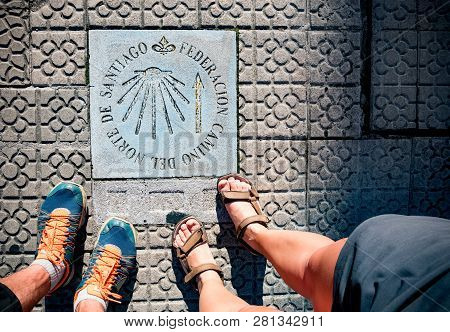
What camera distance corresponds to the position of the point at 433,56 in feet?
4.97

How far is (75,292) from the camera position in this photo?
147 centimetres

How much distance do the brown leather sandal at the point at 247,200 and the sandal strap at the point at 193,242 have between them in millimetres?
146

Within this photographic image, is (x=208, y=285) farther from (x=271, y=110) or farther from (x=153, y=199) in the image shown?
(x=271, y=110)

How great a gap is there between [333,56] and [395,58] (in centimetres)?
26

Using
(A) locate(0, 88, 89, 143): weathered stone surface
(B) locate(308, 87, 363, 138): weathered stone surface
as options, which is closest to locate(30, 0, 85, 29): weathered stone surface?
(A) locate(0, 88, 89, 143): weathered stone surface

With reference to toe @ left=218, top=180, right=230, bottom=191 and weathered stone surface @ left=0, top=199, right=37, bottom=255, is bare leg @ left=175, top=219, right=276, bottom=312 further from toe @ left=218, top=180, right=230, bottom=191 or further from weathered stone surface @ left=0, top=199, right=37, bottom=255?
weathered stone surface @ left=0, top=199, right=37, bottom=255

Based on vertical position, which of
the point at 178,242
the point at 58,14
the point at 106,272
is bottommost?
the point at 106,272

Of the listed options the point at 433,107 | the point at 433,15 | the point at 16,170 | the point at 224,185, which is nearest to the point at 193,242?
the point at 224,185

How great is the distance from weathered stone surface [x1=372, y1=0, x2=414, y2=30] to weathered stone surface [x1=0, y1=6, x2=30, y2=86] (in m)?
1.38

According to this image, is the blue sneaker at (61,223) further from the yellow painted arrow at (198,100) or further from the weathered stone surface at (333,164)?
the weathered stone surface at (333,164)

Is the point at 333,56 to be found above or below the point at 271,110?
above

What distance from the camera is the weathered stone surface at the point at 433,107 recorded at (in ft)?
5.00

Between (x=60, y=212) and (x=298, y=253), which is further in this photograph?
(x=60, y=212)

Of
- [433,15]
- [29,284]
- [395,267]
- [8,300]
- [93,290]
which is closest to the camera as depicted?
[395,267]
